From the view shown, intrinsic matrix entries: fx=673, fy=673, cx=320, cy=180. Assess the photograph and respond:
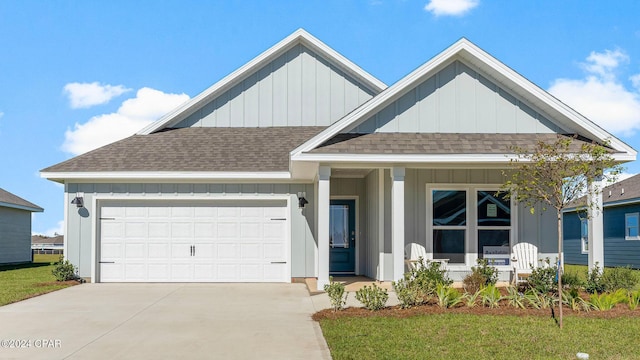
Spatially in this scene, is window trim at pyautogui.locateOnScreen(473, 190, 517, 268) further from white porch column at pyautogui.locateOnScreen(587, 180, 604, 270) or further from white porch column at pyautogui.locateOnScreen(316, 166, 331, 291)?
white porch column at pyautogui.locateOnScreen(316, 166, 331, 291)

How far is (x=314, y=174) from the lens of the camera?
16094 mm

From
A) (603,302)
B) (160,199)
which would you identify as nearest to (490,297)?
(603,302)

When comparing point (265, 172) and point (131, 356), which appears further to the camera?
point (265, 172)

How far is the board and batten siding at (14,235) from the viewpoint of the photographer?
28203 mm

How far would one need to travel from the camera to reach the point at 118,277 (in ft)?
56.2

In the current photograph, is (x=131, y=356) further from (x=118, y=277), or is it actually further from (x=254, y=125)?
(x=254, y=125)

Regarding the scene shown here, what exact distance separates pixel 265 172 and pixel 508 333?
28.0 ft

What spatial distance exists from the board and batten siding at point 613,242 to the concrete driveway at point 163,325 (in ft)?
53.0

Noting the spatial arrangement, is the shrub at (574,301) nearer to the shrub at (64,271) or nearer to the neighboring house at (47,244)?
the shrub at (64,271)

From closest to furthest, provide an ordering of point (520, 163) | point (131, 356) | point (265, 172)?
point (131, 356) → point (520, 163) → point (265, 172)

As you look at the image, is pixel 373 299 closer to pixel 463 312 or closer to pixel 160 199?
pixel 463 312

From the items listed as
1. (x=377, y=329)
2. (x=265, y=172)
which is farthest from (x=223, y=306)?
(x=265, y=172)

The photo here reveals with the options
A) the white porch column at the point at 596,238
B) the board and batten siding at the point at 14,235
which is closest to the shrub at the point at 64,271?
the white porch column at the point at 596,238

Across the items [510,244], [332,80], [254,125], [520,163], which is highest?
[332,80]
